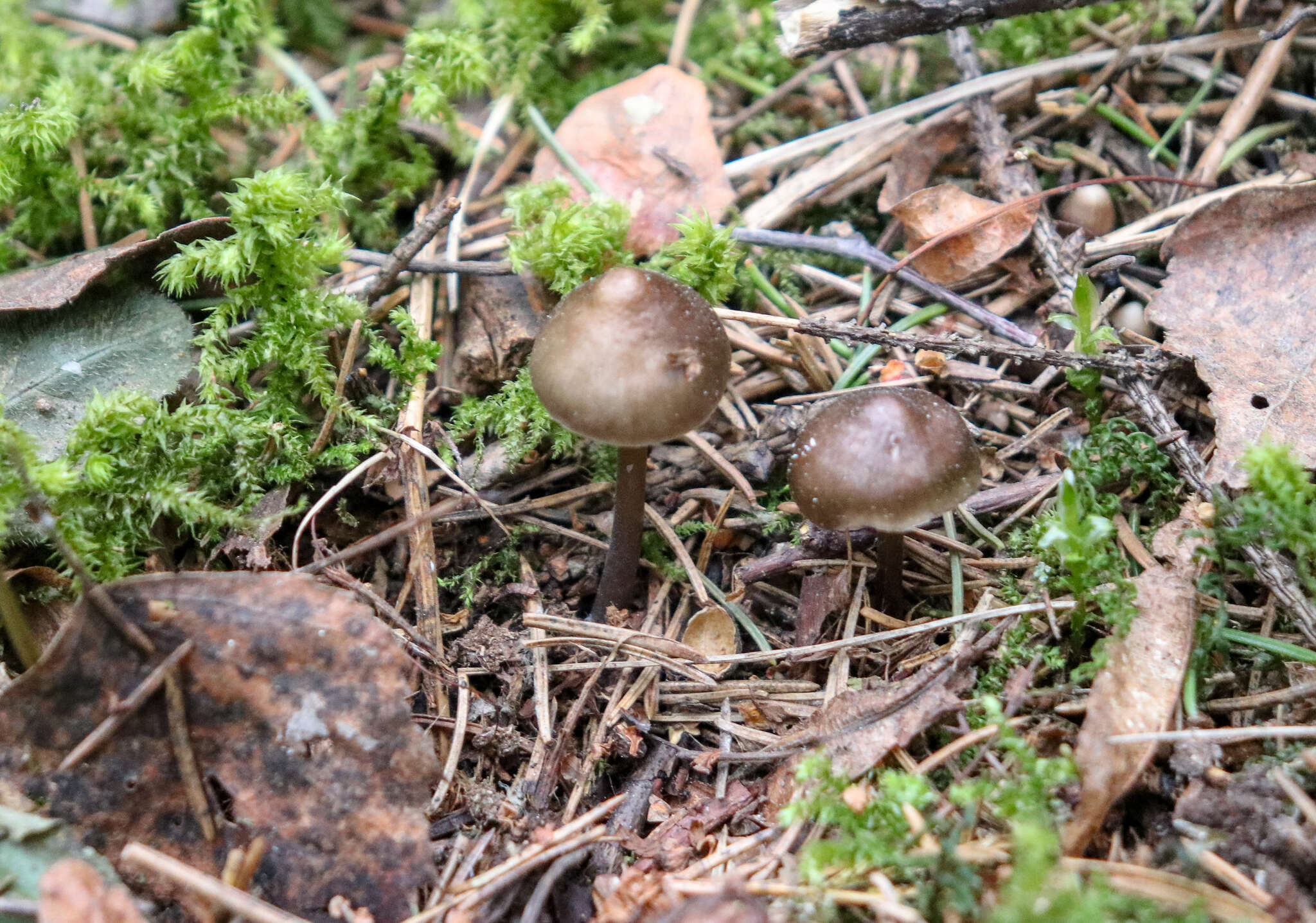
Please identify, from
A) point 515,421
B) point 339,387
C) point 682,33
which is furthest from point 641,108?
point 339,387

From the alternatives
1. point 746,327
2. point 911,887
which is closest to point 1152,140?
point 746,327

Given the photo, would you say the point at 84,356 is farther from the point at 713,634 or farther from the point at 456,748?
the point at 713,634

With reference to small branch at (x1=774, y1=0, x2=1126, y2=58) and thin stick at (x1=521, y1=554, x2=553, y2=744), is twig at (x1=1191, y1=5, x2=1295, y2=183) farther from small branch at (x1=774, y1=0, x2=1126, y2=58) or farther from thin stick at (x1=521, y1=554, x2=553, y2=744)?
thin stick at (x1=521, y1=554, x2=553, y2=744)

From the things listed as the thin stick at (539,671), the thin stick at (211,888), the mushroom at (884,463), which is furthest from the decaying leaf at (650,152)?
the thin stick at (211,888)

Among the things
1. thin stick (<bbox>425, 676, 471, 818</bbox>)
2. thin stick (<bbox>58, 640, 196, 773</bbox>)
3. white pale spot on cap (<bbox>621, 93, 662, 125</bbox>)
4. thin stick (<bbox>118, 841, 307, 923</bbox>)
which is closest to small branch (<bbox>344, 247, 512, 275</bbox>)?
white pale spot on cap (<bbox>621, 93, 662, 125</bbox>)

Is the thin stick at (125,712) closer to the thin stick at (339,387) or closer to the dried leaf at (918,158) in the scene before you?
the thin stick at (339,387)

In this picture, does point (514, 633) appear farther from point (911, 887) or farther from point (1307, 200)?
point (1307, 200)

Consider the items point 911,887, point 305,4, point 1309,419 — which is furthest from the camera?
point 305,4
